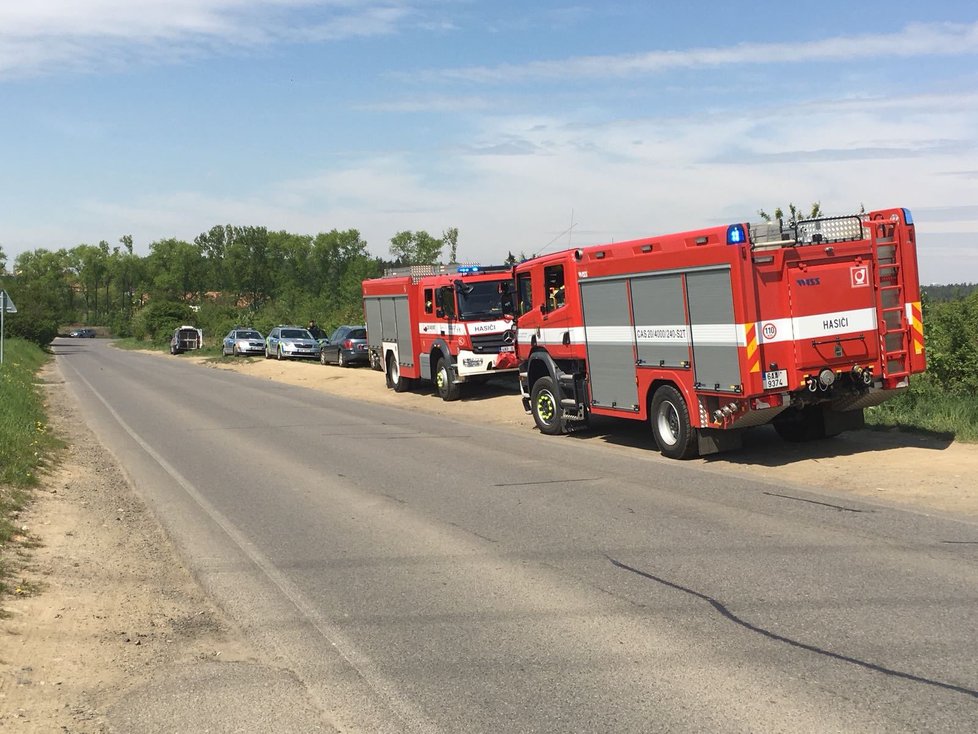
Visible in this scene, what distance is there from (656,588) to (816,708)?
2174 millimetres

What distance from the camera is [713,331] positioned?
38.7 ft

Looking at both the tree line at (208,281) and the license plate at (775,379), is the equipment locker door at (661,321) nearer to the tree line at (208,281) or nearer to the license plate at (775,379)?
the license plate at (775,379)

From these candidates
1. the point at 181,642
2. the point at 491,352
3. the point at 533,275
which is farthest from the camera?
the point at 491,352

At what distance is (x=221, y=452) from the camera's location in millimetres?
15086

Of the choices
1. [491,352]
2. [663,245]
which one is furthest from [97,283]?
[663,245]

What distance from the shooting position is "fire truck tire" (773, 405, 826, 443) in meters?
12.9

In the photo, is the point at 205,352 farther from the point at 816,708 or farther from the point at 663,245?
the point at 816,708

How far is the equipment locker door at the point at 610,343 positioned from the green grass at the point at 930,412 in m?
3.72

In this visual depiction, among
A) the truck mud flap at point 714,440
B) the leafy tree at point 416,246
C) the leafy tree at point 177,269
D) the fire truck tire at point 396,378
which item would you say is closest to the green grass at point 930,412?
the truck mud flap at point 714,440

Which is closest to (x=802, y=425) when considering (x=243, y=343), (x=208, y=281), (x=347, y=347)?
(x=347, y=347)

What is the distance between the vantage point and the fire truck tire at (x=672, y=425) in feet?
40.6

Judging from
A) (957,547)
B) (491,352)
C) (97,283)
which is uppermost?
(97,283)

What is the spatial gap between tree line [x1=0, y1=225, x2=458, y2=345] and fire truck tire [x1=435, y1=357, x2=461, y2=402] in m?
25.5

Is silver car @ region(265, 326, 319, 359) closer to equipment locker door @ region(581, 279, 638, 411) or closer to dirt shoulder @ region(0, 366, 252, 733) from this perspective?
equipment locker door @ region(581, 279, 638, 411)
